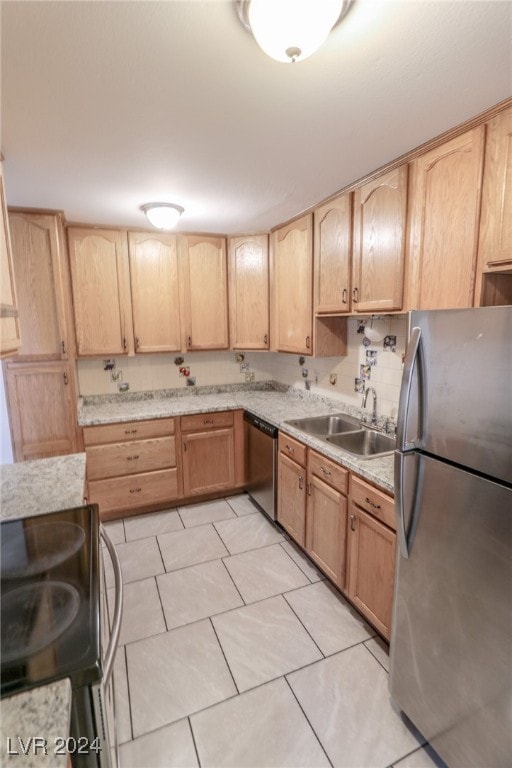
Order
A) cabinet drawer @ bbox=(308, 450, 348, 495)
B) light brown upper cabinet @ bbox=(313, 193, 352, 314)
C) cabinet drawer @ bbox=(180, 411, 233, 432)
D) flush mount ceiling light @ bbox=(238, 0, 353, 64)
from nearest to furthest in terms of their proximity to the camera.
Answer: flush mount ceiling light @ bbox=(238, 0, 353, 64), cabinet drawer @ bbox=(308, 450, 348, 495), light brown upper cabinet @ bbox=(313, 193, 352, 314), cabinet drawer @ bbox=(180, 411, 233, 432)

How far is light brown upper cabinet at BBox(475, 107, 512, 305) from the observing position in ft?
4.29

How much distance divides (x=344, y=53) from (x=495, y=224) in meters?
0.78

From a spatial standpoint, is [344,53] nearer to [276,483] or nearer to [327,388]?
[327,388]

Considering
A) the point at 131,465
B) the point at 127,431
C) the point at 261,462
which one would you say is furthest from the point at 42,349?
the point at 261,462

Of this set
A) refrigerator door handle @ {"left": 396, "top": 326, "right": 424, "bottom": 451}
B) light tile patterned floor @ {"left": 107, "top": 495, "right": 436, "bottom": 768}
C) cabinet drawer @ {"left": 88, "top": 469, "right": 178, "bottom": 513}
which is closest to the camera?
refrigerator door handle @ {"left": 396, "top": 326, "right": 424, "bottom": 451}

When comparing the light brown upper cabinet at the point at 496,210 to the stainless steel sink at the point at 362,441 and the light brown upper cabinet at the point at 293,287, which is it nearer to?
the stainless steel sink at the point at 362,441

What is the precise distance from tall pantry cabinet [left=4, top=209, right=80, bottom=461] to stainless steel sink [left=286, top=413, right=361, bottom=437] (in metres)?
1.67

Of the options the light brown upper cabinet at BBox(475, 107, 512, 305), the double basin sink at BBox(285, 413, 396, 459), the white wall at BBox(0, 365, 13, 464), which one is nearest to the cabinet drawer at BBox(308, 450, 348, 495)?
the double basin sink at BBox(285, 413, 396, 459)

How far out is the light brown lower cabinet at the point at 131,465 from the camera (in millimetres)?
2801

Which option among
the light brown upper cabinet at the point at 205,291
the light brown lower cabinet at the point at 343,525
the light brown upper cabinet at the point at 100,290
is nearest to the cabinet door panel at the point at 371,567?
→ the light brown lower cabinet at the point at 343,525

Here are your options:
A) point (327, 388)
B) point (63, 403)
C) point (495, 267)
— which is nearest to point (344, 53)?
point (495, 267)

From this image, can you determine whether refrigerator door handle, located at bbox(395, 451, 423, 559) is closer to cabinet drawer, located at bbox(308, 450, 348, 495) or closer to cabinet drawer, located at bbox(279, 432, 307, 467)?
cabinet drawer, located at bbox(308, 450, 348, 495)

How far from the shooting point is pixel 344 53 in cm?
106

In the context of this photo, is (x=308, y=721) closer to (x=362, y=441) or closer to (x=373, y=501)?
(x=373, y=501)
